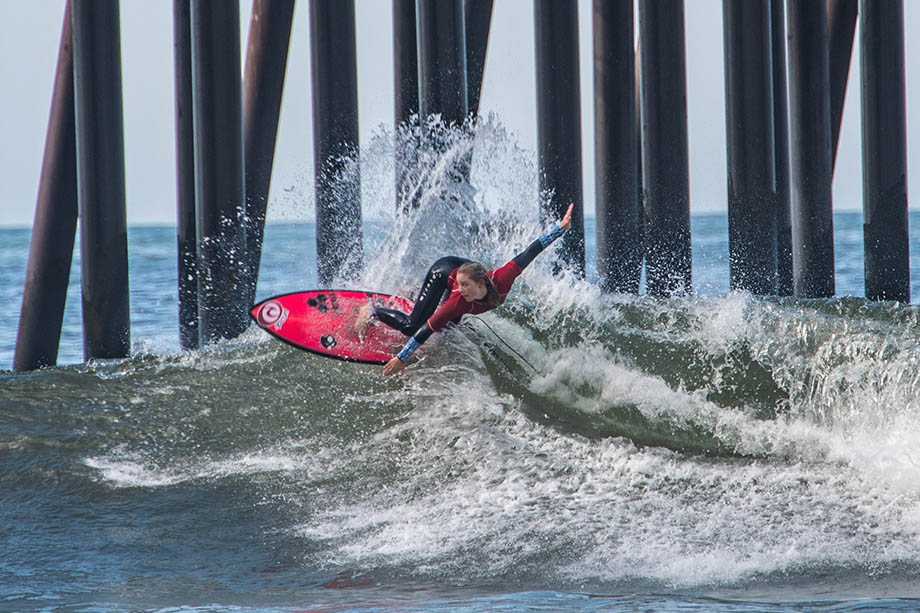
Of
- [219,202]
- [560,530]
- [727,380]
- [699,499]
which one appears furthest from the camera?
[219,202]

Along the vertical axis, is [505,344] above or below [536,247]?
below

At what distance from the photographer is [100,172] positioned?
793 centimetres

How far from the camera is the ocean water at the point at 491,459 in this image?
179 inches

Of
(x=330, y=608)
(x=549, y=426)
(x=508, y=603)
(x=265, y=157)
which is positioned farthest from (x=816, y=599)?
(x=265, y=157)

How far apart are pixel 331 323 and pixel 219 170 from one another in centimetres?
146

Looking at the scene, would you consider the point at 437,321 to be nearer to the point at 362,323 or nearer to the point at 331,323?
the point at 362,323

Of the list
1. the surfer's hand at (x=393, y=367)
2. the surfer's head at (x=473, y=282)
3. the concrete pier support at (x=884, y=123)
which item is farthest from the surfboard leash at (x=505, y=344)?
the concrete pier support at (x=884, y=123)

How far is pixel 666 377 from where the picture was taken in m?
7.32

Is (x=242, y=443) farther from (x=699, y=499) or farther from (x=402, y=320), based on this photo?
(x=699, y=499)

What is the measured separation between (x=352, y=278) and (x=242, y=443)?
251 centimetres

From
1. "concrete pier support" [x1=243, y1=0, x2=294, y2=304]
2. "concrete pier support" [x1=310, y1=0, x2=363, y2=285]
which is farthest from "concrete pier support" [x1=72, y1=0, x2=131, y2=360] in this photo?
"concrete pier support" [x1=310, y1=0, x2=363, y2=285]

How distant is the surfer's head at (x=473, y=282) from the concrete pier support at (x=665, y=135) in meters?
2.93

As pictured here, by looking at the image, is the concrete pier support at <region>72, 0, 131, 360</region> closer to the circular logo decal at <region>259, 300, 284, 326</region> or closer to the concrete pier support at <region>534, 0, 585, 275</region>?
the circular logo decal at <region>259, 300, 284, 326</region>

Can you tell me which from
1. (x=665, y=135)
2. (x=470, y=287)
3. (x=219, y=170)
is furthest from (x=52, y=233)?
(x=665, y=135)
